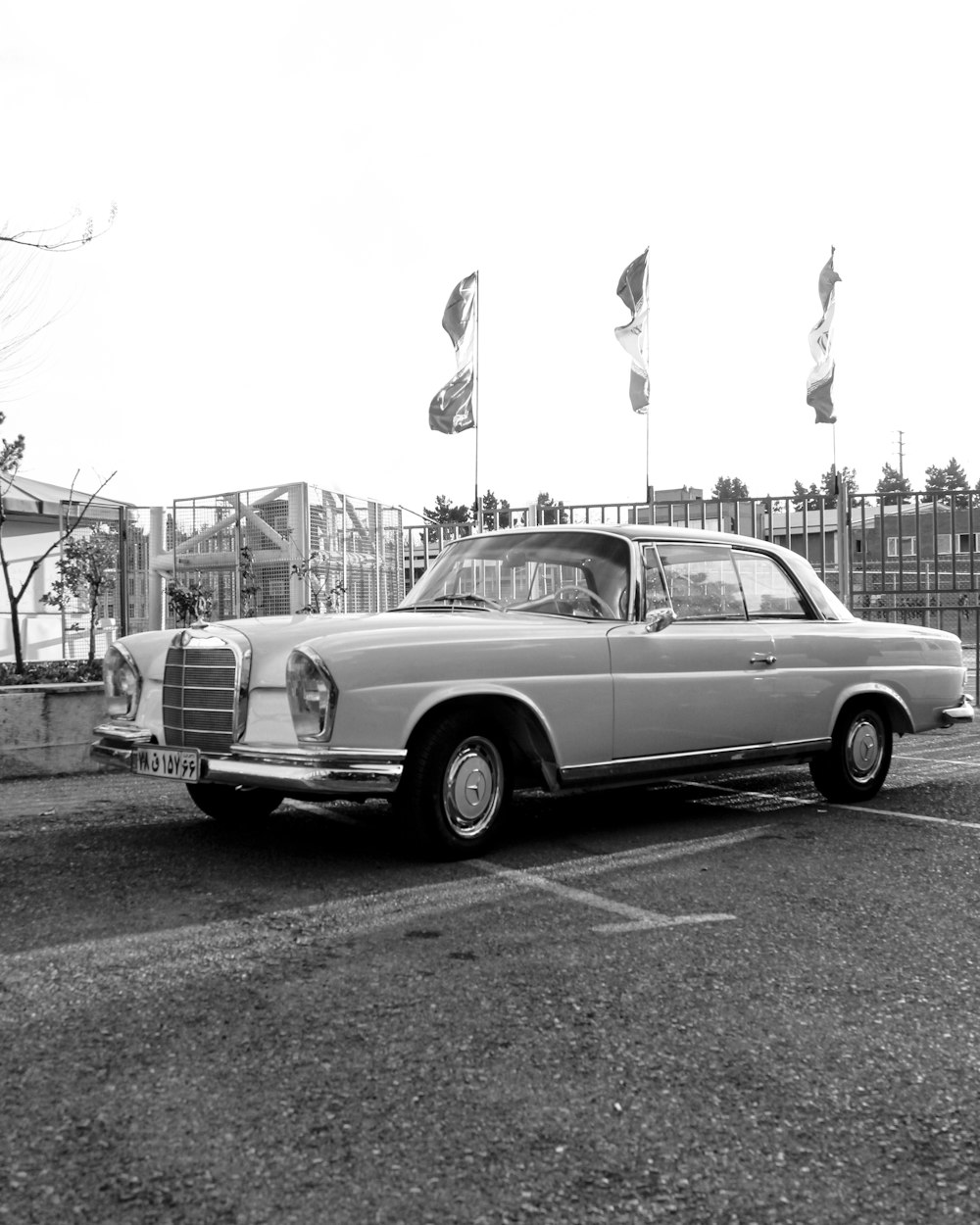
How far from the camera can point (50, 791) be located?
7.18 metres

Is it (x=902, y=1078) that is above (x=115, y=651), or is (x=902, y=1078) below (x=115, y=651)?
below

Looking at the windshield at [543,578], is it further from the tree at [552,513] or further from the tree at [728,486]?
the tree at [728,486]

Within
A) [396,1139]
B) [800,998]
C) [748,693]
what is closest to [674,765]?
[748,693]

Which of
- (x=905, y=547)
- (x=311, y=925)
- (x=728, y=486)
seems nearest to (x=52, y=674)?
(x=311, y=925)

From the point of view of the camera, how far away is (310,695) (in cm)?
473

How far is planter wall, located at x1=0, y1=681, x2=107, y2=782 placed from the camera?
25.5ft

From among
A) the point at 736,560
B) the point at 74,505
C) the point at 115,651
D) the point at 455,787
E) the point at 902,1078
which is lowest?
the point at 902,1078

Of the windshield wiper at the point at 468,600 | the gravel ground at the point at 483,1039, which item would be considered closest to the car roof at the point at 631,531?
the windshield wiper at the point at 468,600

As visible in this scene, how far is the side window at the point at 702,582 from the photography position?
6125 millimetres

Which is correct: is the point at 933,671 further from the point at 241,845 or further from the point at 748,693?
the point at 241,845

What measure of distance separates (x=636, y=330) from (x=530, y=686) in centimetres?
1223

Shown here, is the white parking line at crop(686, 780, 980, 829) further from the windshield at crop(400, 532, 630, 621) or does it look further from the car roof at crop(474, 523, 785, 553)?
the windshield at crop(400, 532, 630, 621)

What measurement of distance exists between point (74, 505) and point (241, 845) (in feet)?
31.8

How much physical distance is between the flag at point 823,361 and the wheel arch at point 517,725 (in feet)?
37.2
